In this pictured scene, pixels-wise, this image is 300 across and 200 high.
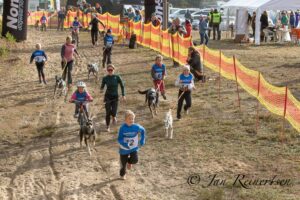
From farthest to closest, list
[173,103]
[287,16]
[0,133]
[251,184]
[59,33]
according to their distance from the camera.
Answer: [59,33]
[287,16]
[173,103]
[0,133]
[251,184]

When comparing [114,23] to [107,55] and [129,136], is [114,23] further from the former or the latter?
[129,136]

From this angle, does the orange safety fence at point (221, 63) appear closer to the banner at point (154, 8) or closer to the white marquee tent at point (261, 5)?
the banner at point (154, 8)

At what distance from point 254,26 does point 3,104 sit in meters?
19.5

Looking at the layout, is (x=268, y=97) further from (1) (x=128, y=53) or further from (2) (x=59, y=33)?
(2) (x=59, y=33)

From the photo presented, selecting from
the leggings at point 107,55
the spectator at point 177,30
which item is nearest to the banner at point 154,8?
the spectator at point 177,30

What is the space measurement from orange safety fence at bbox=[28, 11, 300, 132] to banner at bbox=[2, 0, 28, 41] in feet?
18.1

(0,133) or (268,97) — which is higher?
(268,97)

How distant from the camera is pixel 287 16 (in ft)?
118

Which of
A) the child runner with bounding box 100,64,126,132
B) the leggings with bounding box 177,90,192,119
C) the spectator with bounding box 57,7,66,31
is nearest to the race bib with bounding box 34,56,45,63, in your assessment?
the child runner with bounding box 100,64,126,132

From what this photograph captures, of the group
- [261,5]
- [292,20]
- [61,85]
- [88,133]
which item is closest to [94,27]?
[261,5]

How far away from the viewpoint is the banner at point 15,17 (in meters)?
31.9

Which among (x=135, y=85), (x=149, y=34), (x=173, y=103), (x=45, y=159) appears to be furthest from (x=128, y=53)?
(x=45, y=159)

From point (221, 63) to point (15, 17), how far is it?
15.3m

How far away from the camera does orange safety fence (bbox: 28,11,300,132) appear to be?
13.9 metres
